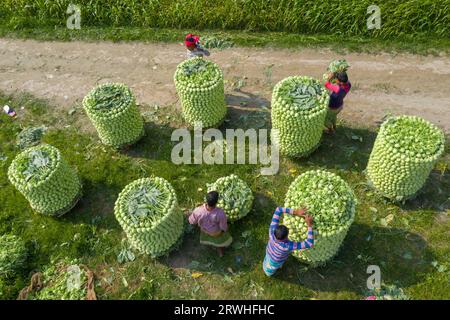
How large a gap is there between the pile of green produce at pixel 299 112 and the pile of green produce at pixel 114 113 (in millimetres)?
4433

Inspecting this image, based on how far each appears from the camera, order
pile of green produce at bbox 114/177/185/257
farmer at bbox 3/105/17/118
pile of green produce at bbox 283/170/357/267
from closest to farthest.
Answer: pile of green produce at bbox 283/170/357/267
pile of green produce at bbox 114/177/185/257
farmer at bbox 3/105/17/118

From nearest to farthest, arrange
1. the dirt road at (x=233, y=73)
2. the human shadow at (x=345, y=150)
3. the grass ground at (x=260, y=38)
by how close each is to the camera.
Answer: the human shadow at (x=345, y=150), the dirt road at (x=233, y=73), the grass ground at (x=260, y=38)

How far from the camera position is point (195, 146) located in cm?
1377

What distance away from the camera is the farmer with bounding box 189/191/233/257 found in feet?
32.5

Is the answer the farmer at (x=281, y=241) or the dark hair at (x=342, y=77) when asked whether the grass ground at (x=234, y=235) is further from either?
the dark hair at (x=342, y=77)

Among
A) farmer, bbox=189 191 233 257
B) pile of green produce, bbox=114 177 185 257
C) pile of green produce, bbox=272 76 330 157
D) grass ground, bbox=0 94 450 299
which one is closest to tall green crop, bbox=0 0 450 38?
grass ground, bbox=0 94 450 299

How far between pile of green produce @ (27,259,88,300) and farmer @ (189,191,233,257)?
338cm

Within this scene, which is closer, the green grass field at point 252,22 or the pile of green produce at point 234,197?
the pile of green produce at point 234,197

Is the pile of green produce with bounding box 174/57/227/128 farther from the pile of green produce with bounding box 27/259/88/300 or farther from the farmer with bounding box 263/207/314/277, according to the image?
the pile of green produce with bounding box 27/259/88/300

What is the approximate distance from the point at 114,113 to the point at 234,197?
14.7ft

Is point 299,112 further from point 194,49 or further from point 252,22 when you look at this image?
point 252,22

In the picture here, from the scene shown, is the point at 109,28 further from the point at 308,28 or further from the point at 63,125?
the point at 308,28

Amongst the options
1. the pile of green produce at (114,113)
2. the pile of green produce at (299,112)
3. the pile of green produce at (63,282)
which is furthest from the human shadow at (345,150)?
the pile of green produce at (63,282)

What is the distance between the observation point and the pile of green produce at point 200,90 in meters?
12.6
